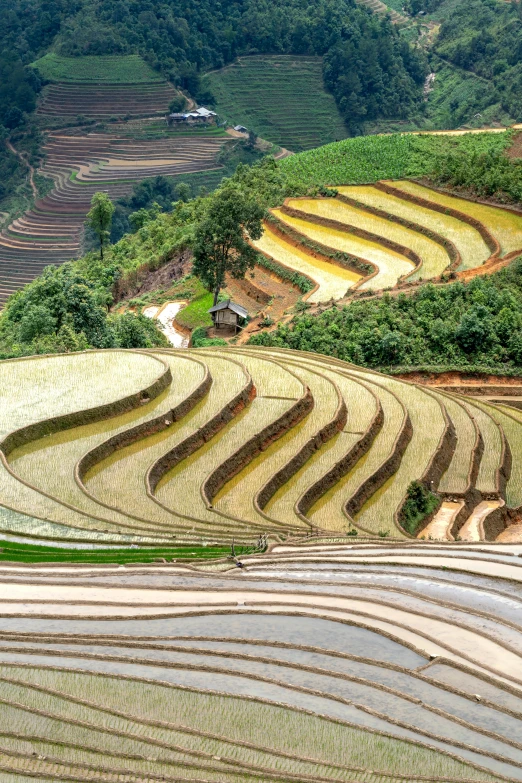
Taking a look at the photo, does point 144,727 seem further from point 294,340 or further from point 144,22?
point 144,22

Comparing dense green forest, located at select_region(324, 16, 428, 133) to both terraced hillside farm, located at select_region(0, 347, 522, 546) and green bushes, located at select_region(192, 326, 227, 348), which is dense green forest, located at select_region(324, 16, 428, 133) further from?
terraced hillside farm, located at select_region(0, 347, 522, 546)

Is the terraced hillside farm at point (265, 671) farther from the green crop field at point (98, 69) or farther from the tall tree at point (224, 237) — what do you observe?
the green crop field at point (98, 69)

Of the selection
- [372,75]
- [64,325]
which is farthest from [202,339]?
[372,75]

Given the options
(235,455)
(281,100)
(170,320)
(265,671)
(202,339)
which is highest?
(265,671)

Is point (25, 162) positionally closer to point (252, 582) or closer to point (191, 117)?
point (191, 117)

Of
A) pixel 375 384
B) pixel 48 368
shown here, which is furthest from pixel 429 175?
pixel 48 368

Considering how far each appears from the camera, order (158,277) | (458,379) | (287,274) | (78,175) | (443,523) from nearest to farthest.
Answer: (443,523)
(458,379)
(287,274)
(158,277)
(78,175)

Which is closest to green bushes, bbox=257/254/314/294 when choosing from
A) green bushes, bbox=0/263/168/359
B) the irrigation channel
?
the irrigation channel
